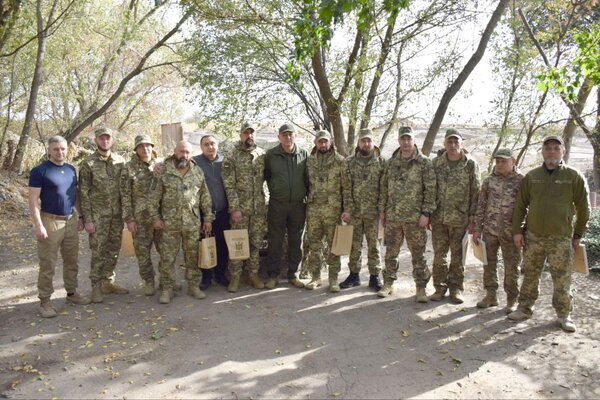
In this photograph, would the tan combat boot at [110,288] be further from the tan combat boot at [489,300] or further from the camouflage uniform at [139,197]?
the tan combat boot at [489,300]

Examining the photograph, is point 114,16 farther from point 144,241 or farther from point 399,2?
point 399,2

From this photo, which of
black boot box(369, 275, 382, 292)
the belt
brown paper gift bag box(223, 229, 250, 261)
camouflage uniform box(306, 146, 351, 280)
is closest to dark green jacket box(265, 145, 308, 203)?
camouflage uniform box(306, 146, 351, 280)

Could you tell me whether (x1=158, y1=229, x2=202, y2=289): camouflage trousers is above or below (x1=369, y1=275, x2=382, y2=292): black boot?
above

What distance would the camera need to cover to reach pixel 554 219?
4.92m

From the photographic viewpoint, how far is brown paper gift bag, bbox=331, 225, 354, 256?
604 cm

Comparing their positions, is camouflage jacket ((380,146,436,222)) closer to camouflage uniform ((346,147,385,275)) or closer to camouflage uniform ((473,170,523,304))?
camouflage uniform ((346,147,385,275))

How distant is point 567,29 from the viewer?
9.36 meters

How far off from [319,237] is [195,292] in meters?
1.79

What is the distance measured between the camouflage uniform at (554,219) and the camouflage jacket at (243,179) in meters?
3.14

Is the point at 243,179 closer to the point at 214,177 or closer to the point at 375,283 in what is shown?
the point at 214,177

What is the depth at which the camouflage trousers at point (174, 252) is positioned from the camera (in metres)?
5.80

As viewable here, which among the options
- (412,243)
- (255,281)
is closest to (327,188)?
(412,243)

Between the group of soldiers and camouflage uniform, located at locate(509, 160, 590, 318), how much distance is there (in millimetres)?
11

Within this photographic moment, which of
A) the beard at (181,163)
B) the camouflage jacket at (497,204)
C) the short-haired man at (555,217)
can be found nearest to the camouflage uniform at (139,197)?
the beard at (181,163)
